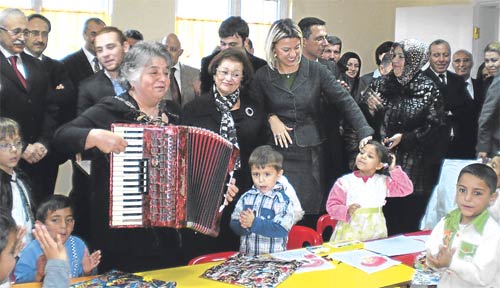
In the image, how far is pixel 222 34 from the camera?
417 centimetres

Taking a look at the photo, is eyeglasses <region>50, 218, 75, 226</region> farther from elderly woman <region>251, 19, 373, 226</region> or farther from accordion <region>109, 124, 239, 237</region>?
elderly woman <region>251, 19, 373, 226</region>

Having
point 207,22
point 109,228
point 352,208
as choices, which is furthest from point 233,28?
point 207,22

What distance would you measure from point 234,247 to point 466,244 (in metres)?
1.62

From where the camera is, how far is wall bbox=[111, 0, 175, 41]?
5.71 metres

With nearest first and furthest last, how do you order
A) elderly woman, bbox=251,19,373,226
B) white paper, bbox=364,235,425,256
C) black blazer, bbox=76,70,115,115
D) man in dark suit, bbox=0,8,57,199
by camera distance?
white paper, bbox=364,235,425,256 < black blazer, bbox=76,70,115,115 < man in dark suit, bbox=0,8,57,199 < elderly woman, bbox=251,19,373,226

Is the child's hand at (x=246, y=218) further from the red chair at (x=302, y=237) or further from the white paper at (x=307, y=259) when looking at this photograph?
the red chair at (x=302, y=237)

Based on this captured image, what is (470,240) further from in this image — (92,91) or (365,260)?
(92,91)

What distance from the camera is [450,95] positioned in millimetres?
4945

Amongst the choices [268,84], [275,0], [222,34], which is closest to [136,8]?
[275,0]

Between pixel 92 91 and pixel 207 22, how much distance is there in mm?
2994

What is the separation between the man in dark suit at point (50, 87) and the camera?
12.7 ft

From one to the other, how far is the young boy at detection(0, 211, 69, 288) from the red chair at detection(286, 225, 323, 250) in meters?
1.58

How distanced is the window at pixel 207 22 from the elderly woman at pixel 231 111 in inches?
100

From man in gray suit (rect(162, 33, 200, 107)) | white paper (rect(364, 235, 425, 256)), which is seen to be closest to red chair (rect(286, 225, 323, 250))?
white paper (rect(364, 235, 425, 256))
